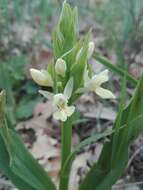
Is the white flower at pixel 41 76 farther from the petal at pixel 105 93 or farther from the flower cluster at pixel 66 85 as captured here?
the petal at pixel 105 93

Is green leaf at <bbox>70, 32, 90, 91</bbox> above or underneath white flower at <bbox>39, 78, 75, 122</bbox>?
above

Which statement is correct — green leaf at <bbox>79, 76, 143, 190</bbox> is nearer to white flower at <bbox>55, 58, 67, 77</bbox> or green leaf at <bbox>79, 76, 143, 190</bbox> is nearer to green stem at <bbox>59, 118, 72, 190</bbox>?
green stem at <bbox>59, 118, 72, 190</bbox>

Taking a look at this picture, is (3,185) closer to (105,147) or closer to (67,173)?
(67,173)

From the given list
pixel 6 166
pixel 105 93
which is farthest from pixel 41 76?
pixel 6 166

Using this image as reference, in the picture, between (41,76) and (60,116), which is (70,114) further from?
(41,76)

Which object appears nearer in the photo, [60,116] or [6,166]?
[60,116]

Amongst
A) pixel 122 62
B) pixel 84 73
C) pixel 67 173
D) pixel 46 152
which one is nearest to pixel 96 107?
pixel 122 62

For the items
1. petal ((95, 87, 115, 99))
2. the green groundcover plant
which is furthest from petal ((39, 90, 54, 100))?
petal ((95, 87, 115, 99))

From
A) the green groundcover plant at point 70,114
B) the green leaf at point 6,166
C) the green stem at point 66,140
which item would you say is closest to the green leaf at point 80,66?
the green groundcover plant at point 70,114

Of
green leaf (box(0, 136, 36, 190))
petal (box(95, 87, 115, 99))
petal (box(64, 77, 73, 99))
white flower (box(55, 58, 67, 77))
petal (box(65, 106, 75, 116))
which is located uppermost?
white flower (box(55, 58, 67, 77))
